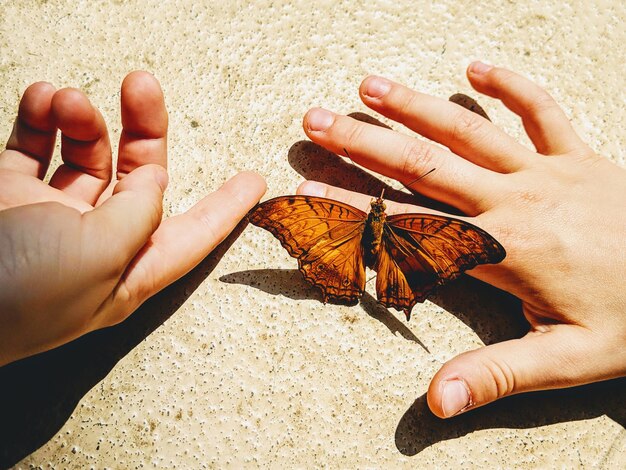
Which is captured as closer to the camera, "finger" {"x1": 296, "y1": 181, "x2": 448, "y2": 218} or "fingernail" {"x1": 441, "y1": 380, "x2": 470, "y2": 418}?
"fingernail" {"x1": 441, "y1": 380, "x2": 470, "y2": 418}

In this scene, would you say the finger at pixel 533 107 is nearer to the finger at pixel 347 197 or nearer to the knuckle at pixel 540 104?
the knuckle at pixel 540 104

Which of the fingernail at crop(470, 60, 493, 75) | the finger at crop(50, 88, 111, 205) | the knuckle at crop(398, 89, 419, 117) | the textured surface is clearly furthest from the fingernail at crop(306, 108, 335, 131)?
the finger at crop(50, 88, 111, 205)

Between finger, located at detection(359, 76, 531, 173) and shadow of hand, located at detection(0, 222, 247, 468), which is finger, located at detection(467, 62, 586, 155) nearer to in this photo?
finger, located at detection(359, 76, 531, 173)

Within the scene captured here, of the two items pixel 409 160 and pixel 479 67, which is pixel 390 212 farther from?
pixel 479 67

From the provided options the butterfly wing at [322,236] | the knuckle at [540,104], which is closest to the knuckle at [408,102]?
the knuckle at [540,104]

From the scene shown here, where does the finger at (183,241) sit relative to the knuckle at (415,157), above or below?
below

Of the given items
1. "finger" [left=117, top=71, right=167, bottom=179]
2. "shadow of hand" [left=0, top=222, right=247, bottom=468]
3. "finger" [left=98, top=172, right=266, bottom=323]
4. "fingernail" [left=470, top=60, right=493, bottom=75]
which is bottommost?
"shadow of hand" [left=0, top=222, right=247, bottom=468]

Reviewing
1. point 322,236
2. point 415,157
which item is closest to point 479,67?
point 415,157
